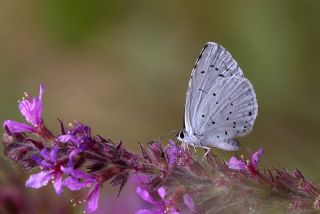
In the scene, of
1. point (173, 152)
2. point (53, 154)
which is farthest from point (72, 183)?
point (173, 152)

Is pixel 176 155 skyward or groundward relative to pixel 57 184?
skyward

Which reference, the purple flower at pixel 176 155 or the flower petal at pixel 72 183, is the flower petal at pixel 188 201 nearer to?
the purple flower at pixel 176 155

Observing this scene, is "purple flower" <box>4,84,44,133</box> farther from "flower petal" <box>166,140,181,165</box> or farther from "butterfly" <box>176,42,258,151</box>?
"butterfly" <box>176,42,258,151</box>

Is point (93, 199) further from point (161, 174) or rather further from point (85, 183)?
point (161, 174)

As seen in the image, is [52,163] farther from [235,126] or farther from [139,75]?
[139,75]

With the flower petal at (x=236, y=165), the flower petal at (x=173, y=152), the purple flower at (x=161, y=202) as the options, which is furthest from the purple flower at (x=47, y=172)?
the flower petal at (x=236, y=165)

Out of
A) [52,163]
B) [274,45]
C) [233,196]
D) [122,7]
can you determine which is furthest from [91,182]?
[122,7]

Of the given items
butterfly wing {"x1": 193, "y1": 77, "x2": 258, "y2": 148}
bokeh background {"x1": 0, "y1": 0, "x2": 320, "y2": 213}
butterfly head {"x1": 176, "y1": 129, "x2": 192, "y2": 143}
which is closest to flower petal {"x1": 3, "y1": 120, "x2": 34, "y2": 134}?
butterfly head {"x1": 176, "y1": 129, "x2": 192, "y2": 143}
